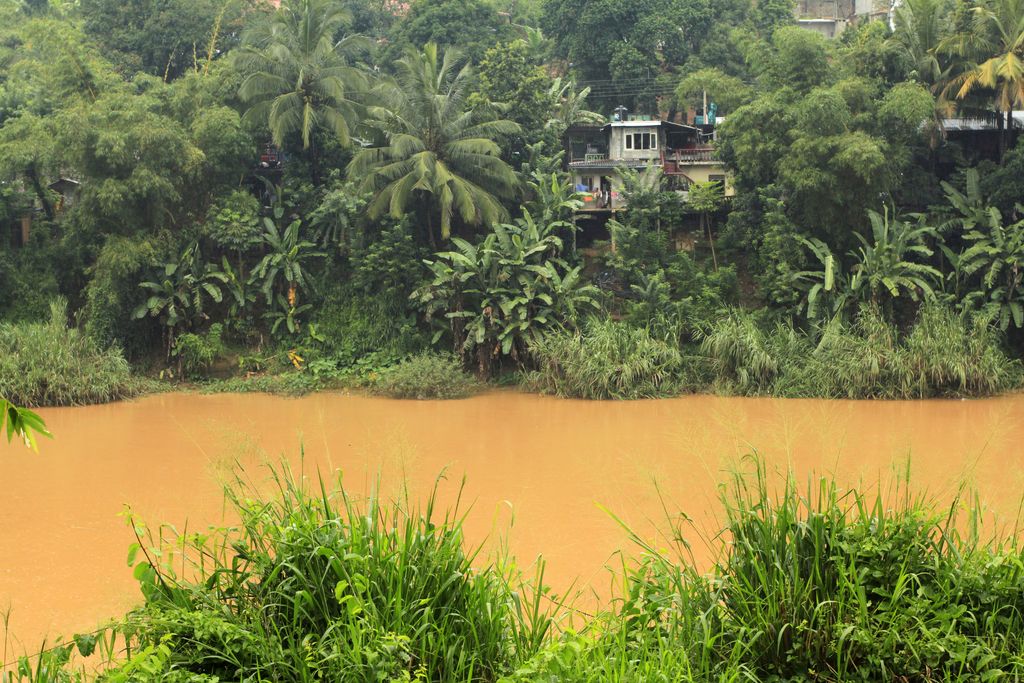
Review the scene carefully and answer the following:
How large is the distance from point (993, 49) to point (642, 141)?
20.1 ft

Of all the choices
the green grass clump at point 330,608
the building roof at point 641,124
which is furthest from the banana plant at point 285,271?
the green grass clump at point 330,608

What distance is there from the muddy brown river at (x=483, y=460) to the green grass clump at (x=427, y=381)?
0.33m

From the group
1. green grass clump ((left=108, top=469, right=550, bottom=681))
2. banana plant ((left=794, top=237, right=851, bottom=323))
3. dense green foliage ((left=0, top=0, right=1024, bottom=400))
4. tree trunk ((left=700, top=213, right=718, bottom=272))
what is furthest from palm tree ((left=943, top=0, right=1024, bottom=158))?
green grass clump ((left=108, top=469, right=550, bottom=681))

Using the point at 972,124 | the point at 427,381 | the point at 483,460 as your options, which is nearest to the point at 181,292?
the point at 427,381

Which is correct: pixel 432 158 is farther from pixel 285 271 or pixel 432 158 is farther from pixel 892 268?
pixel 892 268

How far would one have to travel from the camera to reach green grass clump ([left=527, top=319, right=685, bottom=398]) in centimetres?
1453

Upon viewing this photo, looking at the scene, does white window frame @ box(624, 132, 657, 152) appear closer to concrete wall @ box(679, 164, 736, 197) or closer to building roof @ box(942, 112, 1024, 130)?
concrete wall @ box(679, 164, 736, 197)

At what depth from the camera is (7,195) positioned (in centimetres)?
1730

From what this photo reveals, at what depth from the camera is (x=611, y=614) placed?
12.2ft

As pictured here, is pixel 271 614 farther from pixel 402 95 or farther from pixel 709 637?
pixel 402 95

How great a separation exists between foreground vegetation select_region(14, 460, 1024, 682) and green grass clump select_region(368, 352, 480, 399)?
439 inches

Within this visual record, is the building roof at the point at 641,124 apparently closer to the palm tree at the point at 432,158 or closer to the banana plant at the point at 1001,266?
the palm tree at the point at 432,158

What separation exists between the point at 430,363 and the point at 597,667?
12.0 meters

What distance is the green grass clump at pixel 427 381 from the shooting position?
1497 cm
